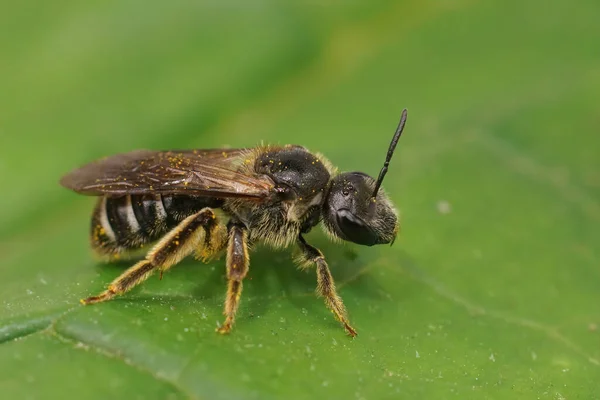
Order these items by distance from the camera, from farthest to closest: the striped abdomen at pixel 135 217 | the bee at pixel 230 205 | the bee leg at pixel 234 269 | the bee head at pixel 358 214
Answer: the striped abdomen at pixel 135 217
the bee head at pixel 358 214
the bee at pixel 230 205
the bee leg at pixel 234 269

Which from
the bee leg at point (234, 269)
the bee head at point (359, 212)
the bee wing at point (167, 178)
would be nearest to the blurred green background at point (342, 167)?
the bee leg at point (234, 269)

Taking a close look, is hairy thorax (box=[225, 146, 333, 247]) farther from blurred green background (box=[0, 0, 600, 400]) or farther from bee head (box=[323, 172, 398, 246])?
blurred green background (box=[0, 0, 600, 400])

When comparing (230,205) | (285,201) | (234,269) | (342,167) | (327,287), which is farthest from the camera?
(342,167)

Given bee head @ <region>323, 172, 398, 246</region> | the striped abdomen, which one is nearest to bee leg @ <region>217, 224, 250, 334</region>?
the striped abdomen

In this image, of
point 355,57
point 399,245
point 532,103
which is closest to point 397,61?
point 355,57

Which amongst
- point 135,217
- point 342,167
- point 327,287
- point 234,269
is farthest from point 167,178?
point 342,167

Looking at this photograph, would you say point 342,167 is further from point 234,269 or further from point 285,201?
point 234,269

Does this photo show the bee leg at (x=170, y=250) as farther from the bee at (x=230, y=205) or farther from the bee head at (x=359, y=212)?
the bee head at (x=359, y=212)
